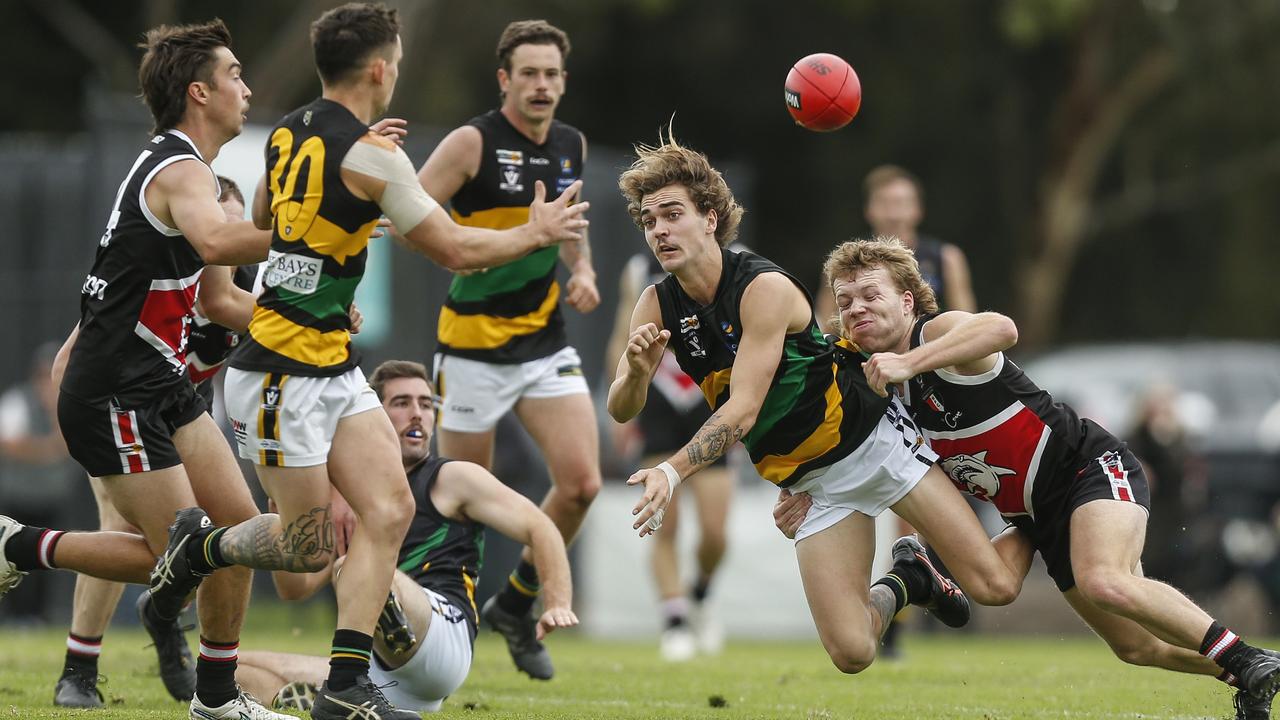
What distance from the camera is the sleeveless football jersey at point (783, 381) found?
250 inches

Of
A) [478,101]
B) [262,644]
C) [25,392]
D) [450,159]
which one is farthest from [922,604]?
[478,101]

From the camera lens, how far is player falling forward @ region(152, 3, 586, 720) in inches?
227

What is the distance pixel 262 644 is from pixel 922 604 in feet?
18.0

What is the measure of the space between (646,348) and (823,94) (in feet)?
6.03

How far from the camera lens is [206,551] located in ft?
19.2

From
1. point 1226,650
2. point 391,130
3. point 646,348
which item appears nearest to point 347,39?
point 391,130

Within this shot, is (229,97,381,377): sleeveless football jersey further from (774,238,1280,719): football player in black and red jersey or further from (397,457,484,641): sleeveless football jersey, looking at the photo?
(774,238,1280,719): football player in black and red jersey

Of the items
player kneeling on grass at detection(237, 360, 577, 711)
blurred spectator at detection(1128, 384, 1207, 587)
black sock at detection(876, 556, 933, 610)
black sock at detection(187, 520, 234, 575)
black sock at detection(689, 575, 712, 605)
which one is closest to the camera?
black sock at detection(187, 520, 234, 575)

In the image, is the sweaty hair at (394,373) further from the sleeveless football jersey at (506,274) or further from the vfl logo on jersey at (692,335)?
Answer: the vfl logo on jersey at (692,335)

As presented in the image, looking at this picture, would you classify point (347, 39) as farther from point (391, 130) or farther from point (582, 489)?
point (582, 489)

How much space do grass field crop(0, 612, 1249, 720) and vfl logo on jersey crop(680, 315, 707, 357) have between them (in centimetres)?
159

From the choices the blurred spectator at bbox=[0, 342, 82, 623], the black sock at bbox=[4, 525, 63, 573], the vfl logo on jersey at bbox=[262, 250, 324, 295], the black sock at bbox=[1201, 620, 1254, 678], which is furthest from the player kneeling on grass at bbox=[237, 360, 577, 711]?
the blurred spectator at bbox=[0, 342, 82, 623]

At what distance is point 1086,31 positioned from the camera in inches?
909

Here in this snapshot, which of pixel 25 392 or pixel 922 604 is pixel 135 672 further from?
pixel 25 392
